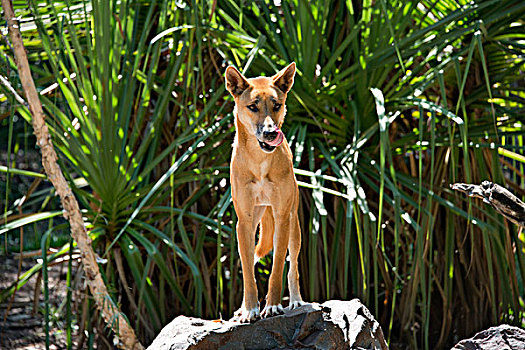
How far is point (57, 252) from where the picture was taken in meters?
3.40

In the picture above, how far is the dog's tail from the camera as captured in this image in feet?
7.41

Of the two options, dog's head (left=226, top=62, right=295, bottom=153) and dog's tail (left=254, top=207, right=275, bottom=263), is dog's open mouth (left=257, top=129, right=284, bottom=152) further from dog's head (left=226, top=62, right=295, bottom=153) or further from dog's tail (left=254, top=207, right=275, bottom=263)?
dog's tail (left=254, top=207, right=275, bottom=263)

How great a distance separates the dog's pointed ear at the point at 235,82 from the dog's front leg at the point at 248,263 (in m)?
0.35

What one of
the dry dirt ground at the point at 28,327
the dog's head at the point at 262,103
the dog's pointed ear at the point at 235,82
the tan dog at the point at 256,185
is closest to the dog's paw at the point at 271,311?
the tan dog at the point at 256,185

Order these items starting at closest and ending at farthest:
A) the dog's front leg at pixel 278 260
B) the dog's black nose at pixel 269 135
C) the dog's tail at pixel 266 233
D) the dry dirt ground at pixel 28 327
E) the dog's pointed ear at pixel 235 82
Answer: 1. the dog's black nose at pixel 269 135
2. the dog's pointed ear at pixel 235 82
3. the dog's front leg at pixel 278 260
4. the dog's tail at pixel 266 233
5. the dry dirt ground at pixel 28 327

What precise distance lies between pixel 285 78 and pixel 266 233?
524 mm

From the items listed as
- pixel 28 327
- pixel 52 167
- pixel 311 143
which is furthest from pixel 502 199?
pixel 28 327

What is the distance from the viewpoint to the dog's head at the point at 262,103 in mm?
1880

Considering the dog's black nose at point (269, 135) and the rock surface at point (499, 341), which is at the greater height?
the dog's black nose at point (269, 135)

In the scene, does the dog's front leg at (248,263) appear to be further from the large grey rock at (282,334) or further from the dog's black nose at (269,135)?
the dog's black nose at (269,135)

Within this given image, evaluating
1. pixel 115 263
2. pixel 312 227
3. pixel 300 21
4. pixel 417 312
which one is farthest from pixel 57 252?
pixel 417 312

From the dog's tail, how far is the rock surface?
26.2 inches

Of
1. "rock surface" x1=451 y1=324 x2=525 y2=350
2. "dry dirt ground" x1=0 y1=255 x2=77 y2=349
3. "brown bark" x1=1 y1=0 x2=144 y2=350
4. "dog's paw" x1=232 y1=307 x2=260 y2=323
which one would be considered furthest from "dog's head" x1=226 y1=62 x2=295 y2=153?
"dry dirt ground" x1=0 y1=255 x2=77 y2=349

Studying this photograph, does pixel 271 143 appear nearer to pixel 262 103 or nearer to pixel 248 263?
pixel 262 103
